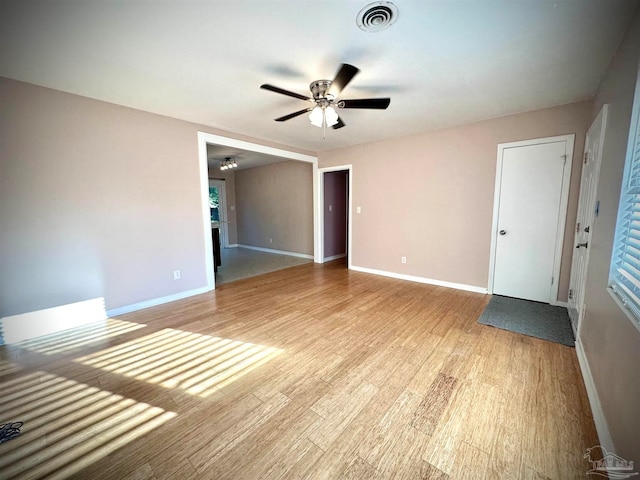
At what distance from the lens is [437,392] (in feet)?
5.69

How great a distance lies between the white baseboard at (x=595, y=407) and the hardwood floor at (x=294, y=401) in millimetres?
60

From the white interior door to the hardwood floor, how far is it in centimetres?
68

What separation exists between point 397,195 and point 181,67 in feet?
11.3

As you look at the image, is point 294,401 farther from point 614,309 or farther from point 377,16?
point 377,16

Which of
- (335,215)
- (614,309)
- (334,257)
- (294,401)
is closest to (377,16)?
(614,309)

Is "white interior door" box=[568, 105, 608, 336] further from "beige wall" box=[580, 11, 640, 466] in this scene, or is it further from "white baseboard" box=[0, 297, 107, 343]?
"white baseboard" box=[0, 297, 107, 343]

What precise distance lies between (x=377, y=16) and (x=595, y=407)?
8.99 feet

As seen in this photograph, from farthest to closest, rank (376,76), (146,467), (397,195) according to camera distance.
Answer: (397,195) → (376,76) → (146,467)

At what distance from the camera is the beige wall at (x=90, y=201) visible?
7.84 feet

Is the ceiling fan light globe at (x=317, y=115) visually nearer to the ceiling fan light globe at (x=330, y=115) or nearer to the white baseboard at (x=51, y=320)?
the ceiling fan light globe at (x=330, y=115)

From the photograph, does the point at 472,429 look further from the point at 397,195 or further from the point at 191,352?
the point at 397,195

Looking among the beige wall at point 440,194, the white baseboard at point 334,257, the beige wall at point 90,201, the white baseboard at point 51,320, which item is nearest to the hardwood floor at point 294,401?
the white baseboard at point 51,320

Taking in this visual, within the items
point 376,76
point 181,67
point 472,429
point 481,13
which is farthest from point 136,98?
point 472,429

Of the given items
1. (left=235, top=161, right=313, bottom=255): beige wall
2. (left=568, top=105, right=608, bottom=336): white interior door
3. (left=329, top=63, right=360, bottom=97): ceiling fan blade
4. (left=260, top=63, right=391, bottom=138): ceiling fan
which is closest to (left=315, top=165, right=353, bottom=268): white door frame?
(left=235, top=161, right=313, bottom=255): beige wall
